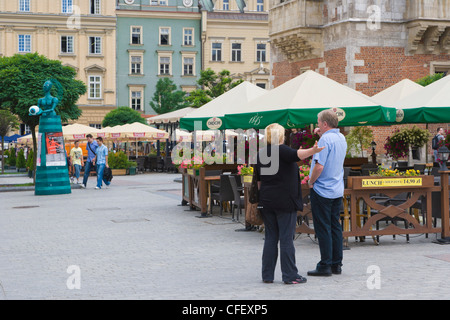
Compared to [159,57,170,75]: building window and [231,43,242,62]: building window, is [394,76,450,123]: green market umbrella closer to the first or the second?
[159,57,170,75]: building window

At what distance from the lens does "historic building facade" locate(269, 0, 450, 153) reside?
25906mm

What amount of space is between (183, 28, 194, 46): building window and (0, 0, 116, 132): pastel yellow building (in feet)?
22.8

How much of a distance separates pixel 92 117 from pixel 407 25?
145 feet

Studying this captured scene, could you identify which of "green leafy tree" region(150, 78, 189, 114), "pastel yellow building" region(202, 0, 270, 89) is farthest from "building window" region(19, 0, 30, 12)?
"pastel yellow building" region(202, 0, 270, 89)

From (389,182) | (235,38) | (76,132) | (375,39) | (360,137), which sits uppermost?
(235,38)

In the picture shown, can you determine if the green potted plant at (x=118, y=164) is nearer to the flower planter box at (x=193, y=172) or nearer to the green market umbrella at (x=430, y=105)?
the flower planter box at (x=193, y=172)

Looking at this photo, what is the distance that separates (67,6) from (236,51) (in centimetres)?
1670

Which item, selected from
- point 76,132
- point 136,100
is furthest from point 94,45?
point 76,132

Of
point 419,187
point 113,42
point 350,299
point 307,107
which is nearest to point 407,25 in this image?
point 307,107

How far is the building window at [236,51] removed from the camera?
228ft

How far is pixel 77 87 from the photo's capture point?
36000 millimetres

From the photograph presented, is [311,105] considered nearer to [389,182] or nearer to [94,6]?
[389,182]

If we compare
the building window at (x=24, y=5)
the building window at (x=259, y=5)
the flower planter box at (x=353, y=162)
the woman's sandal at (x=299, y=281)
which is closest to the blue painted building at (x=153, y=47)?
the building window at (x=259, y=5)

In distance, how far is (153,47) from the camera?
224 ft
